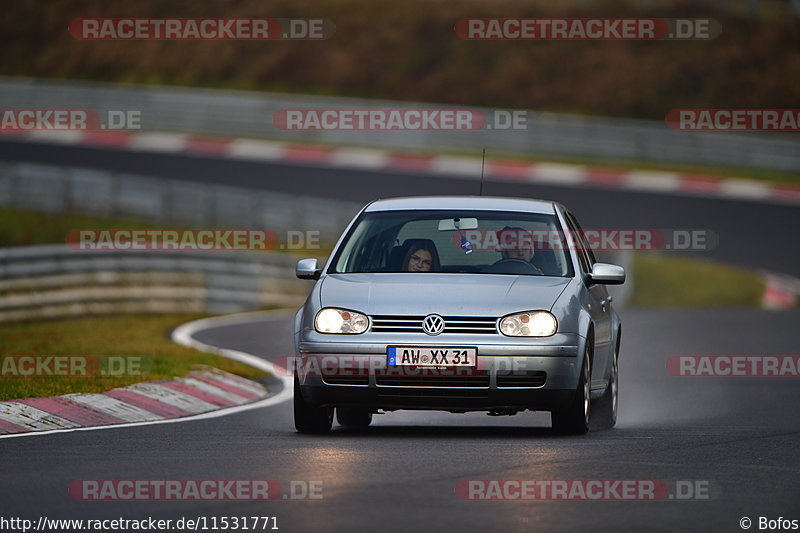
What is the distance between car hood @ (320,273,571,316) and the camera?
35.1ft

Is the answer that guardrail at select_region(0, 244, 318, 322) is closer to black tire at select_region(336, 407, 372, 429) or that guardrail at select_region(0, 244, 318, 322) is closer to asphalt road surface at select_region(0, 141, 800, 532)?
asphalt road surface at select_region(0, 141, 800, 532)

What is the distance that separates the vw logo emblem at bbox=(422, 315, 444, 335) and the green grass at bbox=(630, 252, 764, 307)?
2349cm

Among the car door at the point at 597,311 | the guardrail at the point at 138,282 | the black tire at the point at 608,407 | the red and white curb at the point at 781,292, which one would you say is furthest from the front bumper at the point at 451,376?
the red and white curb at the point at 781,292

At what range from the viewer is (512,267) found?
1152 cm

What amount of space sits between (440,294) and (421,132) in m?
32.6

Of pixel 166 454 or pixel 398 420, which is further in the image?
pixel 398 420

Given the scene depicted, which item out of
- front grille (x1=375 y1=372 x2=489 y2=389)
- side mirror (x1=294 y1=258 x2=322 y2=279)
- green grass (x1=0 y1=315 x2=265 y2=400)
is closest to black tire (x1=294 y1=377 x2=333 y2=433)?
front grille (x1=375 y1=372 x2=489 y2=389)

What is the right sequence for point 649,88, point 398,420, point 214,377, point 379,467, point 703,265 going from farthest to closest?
point 649,88 → point 703,265 → point 214,377 → point 398,420 → point 379,467

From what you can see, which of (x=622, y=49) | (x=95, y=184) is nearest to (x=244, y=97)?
(x=95, y=184)

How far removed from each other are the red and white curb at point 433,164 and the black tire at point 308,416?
26.9 m

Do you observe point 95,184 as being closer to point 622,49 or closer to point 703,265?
point 703,265

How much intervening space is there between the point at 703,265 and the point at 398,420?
82.9 feet

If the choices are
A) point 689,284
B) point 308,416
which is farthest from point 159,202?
point 308,416

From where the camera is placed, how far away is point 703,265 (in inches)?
1463
